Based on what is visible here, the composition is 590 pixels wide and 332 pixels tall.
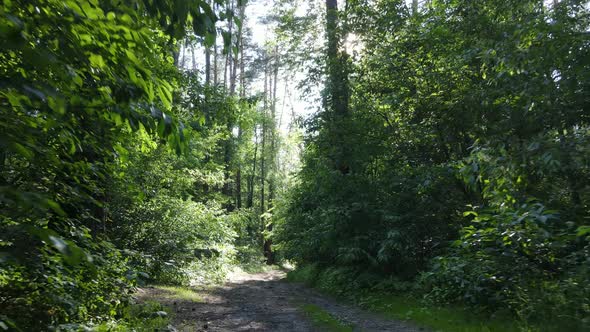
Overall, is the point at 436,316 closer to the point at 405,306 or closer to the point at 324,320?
the point at 405,306

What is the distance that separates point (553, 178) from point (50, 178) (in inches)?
281

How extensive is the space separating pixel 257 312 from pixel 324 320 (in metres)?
1.79

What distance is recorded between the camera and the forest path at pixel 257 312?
7.58m

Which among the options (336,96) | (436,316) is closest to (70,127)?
(436,316)

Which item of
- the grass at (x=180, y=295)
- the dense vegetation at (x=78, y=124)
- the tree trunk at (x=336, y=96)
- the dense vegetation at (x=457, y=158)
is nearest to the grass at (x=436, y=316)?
the dense vegetation at (x=457, y=158)

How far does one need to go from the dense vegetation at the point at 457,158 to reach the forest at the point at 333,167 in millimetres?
43

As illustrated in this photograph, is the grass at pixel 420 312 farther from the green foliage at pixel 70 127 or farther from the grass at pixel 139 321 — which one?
the green foliage at pixel 70 127

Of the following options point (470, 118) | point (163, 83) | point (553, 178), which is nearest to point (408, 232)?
point (470, 118)

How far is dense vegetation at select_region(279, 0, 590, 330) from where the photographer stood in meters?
5.73

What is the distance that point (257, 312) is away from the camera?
30.0 ft

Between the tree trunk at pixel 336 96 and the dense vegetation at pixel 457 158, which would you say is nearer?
the dense vegetation at pixel 457 158

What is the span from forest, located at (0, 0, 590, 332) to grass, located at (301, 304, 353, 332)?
75mm

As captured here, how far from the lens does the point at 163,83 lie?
2424 millimetres

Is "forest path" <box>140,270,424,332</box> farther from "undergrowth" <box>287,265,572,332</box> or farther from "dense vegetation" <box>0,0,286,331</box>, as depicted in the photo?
"dense vegetation" <box>0,0,286,331</box>
